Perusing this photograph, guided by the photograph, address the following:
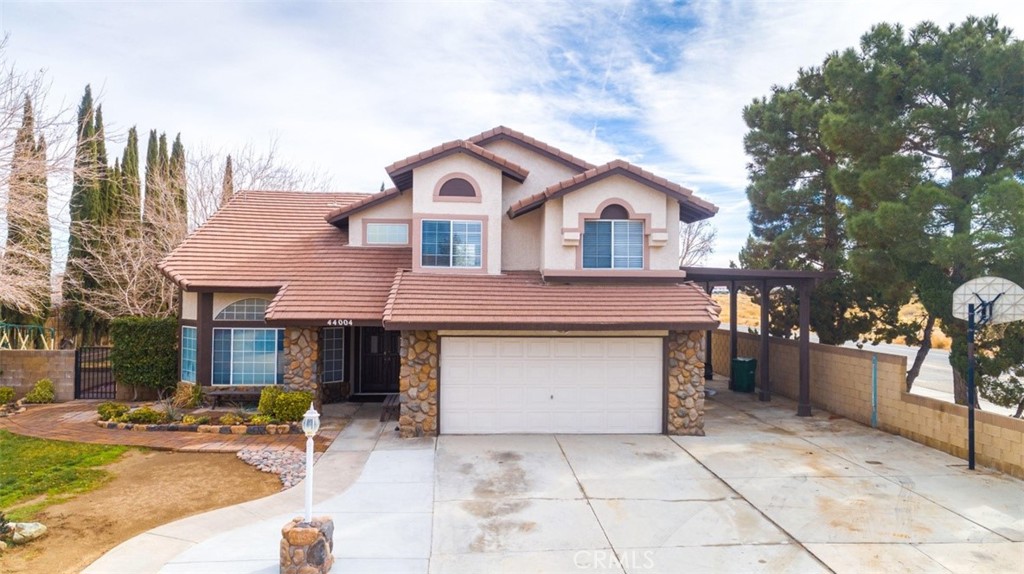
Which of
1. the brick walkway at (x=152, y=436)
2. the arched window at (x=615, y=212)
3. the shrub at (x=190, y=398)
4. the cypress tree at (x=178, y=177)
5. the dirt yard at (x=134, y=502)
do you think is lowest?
the dirt yard at (x=134, y=502)

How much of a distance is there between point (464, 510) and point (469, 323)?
4284 millimetres

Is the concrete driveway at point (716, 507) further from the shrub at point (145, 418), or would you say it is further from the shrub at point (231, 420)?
the shrub at point (145, 418)

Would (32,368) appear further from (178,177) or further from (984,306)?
(984,306)

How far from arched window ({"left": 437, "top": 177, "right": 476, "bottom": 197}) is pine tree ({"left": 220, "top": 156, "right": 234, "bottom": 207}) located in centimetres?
1853

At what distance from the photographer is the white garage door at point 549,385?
11945mm

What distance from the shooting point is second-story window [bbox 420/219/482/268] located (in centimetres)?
1315

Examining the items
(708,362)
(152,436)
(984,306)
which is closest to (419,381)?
(152,436)

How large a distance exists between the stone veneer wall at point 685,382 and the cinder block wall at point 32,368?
16575 mm

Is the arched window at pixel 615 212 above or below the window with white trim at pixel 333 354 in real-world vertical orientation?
above

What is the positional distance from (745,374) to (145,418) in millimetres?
16420

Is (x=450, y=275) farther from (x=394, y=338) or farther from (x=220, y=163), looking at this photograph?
(x=220, y=163)

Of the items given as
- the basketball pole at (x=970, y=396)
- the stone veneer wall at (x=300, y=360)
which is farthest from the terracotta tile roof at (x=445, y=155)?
the basketball pole at (x=970, y=396)

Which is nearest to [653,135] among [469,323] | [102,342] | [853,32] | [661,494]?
[853,32]

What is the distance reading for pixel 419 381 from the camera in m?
11.7
